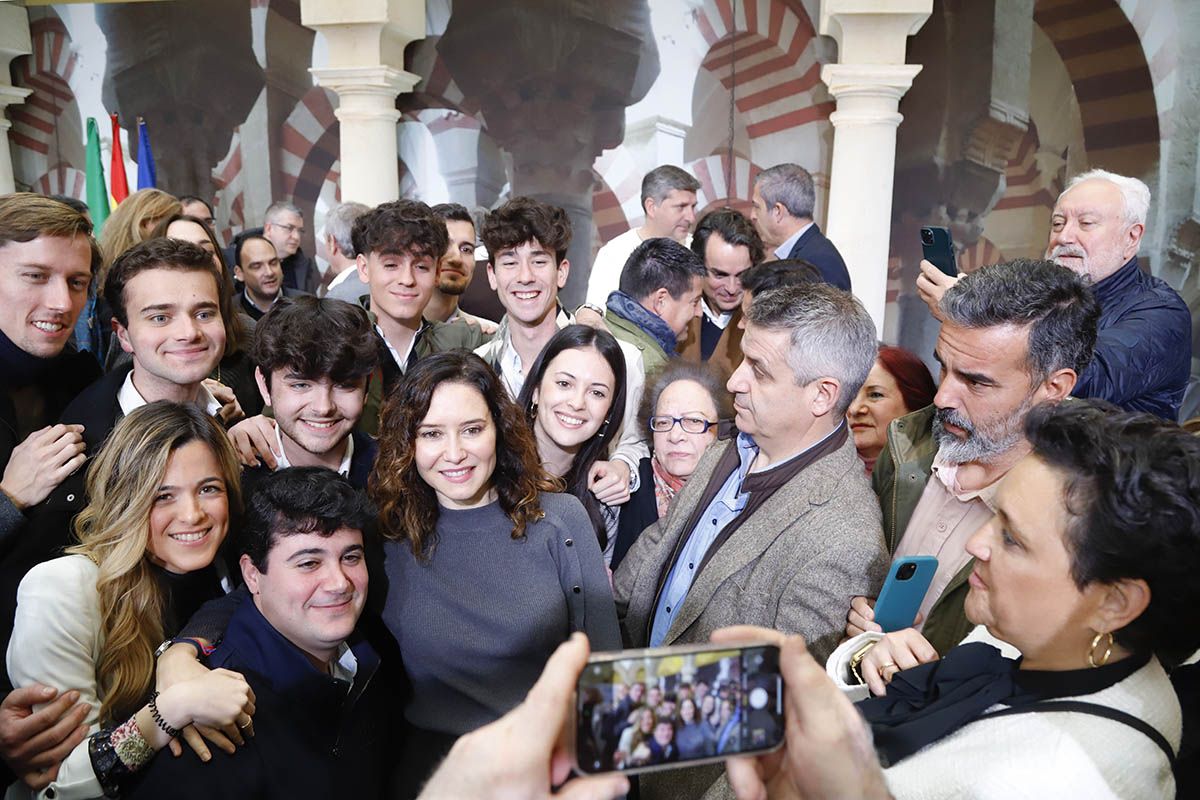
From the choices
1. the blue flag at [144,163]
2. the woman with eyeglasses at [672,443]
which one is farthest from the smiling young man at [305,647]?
the blue flag at [144,163]

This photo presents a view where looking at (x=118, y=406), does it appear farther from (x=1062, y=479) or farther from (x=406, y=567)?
(x=1062, y=479)

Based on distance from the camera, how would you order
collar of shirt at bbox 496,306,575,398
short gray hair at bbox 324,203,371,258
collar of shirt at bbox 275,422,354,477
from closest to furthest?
collar of shirt at bbox 275,422,354,477
collar of shirt at bbox 496,306,575,398
short gray hair at bbox 324,203,371,258

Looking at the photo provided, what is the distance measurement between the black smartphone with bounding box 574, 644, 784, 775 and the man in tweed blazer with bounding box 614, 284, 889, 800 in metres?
0.84

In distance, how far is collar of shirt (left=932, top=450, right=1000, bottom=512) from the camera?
198 cm

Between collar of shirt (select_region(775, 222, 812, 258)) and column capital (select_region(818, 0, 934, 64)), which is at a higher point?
column capital (select_region(818, 0, 934, 64))

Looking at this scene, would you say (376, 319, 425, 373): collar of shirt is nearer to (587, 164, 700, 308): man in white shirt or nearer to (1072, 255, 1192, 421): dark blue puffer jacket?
(587, 164, 700, 308): man in white shirt

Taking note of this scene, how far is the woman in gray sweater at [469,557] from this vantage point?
6.95ft

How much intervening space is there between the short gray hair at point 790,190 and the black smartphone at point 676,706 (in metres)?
3.98

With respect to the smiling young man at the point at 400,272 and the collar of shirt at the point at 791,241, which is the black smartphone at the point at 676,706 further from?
the collar of shirt at the point at 791,241

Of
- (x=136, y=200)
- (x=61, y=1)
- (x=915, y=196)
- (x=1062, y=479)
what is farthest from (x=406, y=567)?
(x=61, y=1)

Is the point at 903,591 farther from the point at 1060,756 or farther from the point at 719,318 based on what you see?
the point at 719,318

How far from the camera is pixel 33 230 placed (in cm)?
232

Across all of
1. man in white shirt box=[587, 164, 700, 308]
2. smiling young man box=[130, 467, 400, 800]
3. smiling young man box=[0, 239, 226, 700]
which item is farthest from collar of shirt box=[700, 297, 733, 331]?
smiling young man box=[130, 467, 400, 800]

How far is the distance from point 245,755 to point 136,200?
9.37 ft
